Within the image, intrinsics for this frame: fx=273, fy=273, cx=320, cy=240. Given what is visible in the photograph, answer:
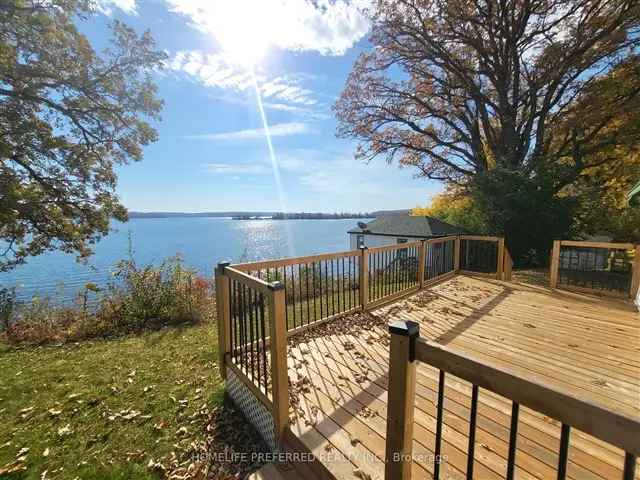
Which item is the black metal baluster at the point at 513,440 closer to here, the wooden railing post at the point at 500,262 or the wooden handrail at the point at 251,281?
the wooden handrail at the point at 251,281

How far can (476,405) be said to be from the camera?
1091 mm

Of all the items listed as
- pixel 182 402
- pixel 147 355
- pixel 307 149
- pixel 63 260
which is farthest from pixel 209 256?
pixel 182 402

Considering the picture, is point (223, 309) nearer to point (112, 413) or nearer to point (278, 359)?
point (278, 359)

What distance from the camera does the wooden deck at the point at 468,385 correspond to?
72.9 inches

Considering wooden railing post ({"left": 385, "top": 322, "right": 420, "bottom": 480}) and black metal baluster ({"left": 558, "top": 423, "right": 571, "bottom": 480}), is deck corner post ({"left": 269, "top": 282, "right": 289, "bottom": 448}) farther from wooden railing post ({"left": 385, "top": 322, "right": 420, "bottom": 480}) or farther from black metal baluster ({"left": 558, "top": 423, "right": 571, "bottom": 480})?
black metal baluster ({"left": 558, "top": 423, "right": 571, "bottom": 480})

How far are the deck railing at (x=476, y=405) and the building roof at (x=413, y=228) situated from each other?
12114 millimetres

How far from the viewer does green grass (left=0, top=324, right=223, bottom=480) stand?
221 centimetres

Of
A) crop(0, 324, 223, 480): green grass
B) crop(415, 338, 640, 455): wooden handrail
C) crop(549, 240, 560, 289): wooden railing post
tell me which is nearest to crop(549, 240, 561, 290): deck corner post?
crop(549, 240, 560, 289): wooden railing post

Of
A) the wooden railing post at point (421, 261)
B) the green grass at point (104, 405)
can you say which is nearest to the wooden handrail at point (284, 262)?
the green grass at point (104, 405)

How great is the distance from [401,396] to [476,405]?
1.09 feet

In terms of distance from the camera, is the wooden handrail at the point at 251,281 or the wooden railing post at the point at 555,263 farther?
the wooden railing post at the point at 555,263

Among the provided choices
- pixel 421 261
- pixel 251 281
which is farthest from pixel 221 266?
pixel 421 261

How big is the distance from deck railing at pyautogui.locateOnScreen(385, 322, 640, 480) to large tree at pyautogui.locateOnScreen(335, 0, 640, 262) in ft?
33.2

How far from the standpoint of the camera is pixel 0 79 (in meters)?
5.40
